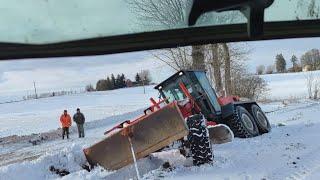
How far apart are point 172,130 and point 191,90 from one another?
298 cm

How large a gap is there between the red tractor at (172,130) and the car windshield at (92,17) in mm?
9073

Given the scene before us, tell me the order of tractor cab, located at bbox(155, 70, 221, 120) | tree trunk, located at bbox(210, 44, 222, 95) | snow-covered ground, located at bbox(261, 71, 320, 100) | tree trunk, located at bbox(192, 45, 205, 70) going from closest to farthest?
tree trunk, located at bbox(192, 45, 205, 70), tree trunk, located at bbox(210, 44, 222, 95), tractor cab, located at bbox(155, 70, 221, 120), snow-covered ground, located at bbox(261, 71, 320, 100)

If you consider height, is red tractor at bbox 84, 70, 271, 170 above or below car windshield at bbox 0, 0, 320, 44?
below

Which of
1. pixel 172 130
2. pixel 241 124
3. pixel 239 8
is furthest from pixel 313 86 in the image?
pixel 239 8

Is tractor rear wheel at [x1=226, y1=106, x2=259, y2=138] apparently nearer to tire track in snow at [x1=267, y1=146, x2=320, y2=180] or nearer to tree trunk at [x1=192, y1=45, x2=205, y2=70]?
tire track in snow at [x1=267, y1=146, x2=320, y2=180]

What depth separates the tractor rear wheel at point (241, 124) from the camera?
15.9 m

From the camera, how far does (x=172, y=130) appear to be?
39.6 feet

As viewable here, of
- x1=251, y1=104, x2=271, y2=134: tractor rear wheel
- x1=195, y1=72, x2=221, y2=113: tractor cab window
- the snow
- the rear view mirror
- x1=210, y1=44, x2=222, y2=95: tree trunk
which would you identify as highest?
the rear view mirror

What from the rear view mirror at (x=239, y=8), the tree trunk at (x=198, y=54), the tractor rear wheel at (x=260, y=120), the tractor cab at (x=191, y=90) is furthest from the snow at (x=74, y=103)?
the rear view mirror at (x=239, y=8)

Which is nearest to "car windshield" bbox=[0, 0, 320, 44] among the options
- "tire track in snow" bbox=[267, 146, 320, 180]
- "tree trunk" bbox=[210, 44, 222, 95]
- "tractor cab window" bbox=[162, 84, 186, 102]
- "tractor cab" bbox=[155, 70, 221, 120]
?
"tree trunk" bbox=[210, 44, 222, 95]

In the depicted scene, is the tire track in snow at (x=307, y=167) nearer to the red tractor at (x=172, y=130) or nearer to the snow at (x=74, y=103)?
the red tractor at (x=172, y=130)

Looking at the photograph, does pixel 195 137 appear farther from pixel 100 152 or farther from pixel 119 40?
pixel 119 40

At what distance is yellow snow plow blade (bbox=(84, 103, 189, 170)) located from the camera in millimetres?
12047

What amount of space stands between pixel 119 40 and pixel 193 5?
0.38 m
